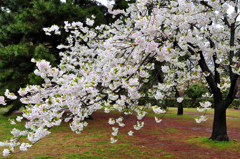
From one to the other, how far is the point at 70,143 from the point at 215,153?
4378 millimetres

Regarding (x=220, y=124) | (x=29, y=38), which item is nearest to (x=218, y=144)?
(x=220, y=124)

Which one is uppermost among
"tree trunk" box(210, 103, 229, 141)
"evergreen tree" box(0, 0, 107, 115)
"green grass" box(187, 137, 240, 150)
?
"evergreen tree" box(0, 0, 107, 115)

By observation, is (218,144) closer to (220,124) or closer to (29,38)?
(220,124)

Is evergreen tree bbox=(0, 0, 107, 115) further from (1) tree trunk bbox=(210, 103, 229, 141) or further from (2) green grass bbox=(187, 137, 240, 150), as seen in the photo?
(1) tree trunk bbox=(210, 103, 229, 141)

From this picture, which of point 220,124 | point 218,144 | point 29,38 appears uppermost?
point 29,38

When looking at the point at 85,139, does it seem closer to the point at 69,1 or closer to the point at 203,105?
the point at 203,105

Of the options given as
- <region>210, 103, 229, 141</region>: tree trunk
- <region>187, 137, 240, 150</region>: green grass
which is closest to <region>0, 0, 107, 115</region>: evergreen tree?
<region>187, 137, 240, 150</region>: green grass

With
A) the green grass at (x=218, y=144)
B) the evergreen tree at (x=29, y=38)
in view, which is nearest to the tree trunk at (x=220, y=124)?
the green grass at (x=218, y=144)

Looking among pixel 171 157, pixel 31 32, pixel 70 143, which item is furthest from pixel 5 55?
pixel 171 157

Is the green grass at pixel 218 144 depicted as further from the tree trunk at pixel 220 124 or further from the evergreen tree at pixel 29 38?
the evergreen tree at pixel 29 38

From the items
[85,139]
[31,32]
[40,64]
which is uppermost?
[31,32]

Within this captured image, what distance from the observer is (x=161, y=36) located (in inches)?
176

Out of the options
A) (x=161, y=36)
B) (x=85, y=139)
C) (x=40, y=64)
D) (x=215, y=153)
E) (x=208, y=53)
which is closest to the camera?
(x=40, y=64)

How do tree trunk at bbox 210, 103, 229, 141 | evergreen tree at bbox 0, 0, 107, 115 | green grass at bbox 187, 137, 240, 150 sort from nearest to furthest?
green grass at bbox 187, 137, 240, 150
tree trunk at bbox 210, 103, 229, 141
evergreen tree at bbox 0, 0, 107, 115
